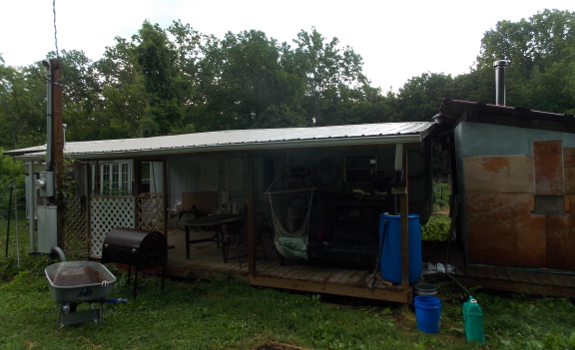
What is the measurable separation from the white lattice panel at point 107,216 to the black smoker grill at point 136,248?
82 centimetres

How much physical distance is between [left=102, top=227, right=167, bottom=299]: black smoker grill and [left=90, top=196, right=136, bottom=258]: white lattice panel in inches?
→ 32.1

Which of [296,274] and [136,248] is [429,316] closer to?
[296,274]

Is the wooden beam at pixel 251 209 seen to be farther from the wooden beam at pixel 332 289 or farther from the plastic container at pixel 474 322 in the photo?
the plastic container at pixel 474 322

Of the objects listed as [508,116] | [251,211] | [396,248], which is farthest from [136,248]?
[508,116]

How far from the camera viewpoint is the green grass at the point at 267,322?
11.2 ft

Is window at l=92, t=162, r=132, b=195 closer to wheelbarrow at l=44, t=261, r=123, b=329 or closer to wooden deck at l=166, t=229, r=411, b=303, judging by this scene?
wooden deck at l=166, t=229, r=411, b=303

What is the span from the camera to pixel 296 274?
5.01 metres

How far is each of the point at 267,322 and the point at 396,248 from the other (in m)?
1.74

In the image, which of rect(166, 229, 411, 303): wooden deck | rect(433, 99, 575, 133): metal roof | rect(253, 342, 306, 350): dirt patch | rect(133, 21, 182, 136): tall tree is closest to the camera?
rect(253, 342, 306, 350): dirt patch

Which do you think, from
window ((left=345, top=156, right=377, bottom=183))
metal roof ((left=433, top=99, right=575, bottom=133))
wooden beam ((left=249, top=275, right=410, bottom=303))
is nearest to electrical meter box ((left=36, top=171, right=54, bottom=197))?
wooden beam ((left=249, top=275, right=410, bottom=303))

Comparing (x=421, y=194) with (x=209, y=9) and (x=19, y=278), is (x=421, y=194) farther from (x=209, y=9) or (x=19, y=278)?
(x=19, y=278)

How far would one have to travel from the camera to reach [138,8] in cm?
666

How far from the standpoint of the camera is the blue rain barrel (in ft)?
14.1

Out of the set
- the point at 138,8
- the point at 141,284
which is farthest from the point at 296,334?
the point at 138,8
